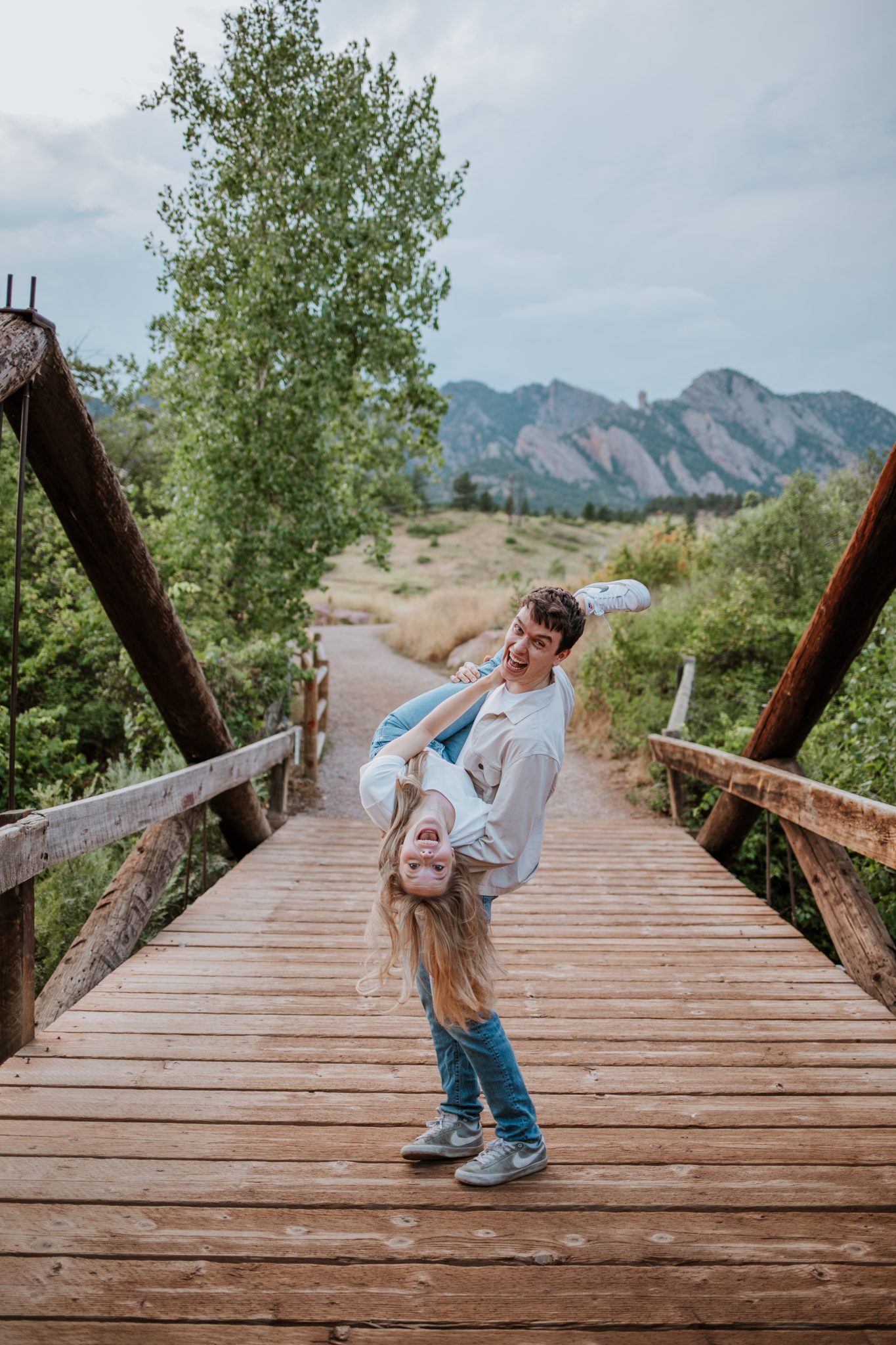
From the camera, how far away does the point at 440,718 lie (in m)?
2.15

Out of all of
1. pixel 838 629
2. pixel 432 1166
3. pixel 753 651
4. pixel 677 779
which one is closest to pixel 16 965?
pixel 432 1166

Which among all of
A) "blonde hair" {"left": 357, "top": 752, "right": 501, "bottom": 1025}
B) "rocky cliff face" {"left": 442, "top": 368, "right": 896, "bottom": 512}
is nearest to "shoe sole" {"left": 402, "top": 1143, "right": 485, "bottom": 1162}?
"blonde hair" {"left": 357, "top": 752, "right": 501, "bottom": 1025}

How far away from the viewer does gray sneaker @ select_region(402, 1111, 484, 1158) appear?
2.32m

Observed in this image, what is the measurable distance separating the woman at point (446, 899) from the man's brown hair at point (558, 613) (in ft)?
0.64

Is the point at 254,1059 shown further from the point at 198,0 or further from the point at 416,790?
the point at 198,0

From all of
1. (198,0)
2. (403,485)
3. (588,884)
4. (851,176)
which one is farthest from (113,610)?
(403,485)

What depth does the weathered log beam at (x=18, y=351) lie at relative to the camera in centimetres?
250

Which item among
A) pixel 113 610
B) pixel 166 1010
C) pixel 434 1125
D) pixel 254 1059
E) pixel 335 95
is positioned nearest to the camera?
pixel 434 1125

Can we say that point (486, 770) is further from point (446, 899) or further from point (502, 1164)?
point (502, 1164)

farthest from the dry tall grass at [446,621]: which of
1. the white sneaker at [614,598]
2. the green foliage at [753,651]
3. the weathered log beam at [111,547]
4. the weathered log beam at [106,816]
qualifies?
the white sneaker at [614,598]

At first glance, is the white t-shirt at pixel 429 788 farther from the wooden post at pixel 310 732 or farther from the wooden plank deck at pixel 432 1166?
the wooden post at pixel 310 732

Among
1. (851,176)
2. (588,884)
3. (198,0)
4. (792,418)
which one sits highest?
(792,418)

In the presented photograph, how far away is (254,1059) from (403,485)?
12550 mm

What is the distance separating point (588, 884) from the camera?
208 inches
